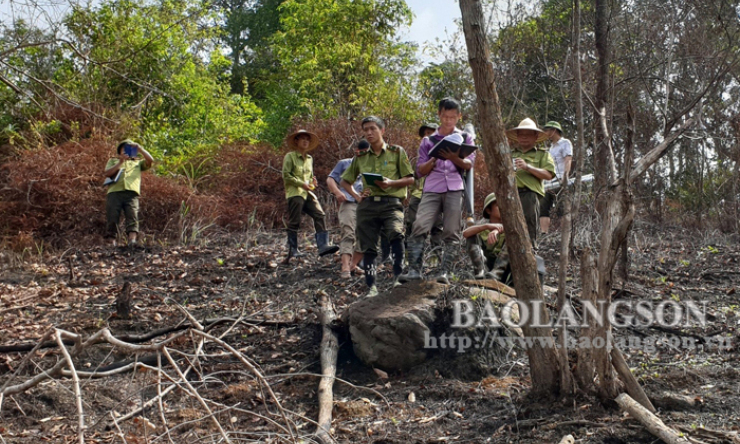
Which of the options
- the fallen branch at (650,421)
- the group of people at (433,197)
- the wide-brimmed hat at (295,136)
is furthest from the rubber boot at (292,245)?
the fallen branch at (650,421)

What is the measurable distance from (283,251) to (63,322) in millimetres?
3269

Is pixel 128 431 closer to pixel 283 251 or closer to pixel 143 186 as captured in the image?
pixel 283 251

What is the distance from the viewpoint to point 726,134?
1244 centimetres

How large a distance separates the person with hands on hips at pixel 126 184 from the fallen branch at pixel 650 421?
7365 mm

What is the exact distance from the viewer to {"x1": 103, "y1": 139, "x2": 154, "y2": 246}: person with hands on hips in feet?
31.3

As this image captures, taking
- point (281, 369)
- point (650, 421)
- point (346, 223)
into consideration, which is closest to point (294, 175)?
point (346, 223)

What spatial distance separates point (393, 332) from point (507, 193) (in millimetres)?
1543

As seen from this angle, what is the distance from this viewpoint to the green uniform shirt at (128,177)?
955cm

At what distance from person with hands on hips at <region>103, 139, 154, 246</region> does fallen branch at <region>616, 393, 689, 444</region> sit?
736 centimetres

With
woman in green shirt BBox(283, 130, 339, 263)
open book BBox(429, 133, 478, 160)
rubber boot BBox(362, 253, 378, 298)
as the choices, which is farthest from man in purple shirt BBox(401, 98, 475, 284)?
woman in green shirt BBox(283, 130, 339, 263)

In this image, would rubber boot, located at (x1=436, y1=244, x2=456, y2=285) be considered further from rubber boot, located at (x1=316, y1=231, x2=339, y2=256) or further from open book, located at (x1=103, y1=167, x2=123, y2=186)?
open book, located at (x1=103, y1=167, x2=123, y2=186)

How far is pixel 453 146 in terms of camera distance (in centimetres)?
554

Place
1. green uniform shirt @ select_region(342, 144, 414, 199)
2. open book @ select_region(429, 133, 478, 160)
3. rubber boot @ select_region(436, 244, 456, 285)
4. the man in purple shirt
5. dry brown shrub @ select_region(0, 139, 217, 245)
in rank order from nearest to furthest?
1. open book @ select_region(429, 133, 478, 160)
2. the man in purple shirt
3. rubber boot @ select_region(436, 244, 456, 285)
4. green uniform shirt @ select_region(342, 144, 414, 199)
5. dry brown shrub @ select_region(0, 139, 217, 245)

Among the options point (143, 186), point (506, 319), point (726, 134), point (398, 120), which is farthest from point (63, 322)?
point (726, 134)
